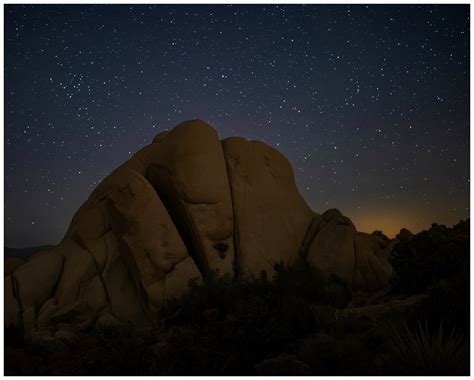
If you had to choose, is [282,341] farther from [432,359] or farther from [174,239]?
[174,239]

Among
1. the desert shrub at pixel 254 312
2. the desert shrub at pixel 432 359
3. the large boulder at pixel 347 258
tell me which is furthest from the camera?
the large boulder at pixel 347 258

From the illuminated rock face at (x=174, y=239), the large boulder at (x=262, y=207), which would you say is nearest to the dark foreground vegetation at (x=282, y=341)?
the illuminated rock face at (x=174, y=239)

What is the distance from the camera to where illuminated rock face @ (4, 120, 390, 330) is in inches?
637

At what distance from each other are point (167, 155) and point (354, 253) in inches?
358

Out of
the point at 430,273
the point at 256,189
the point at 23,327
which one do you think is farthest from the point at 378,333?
the point at 23,327

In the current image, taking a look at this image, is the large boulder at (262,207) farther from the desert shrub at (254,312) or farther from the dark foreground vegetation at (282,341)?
the dark foreground vegetation at (282,341)

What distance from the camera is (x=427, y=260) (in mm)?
14688

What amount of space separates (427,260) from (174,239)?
9.18m

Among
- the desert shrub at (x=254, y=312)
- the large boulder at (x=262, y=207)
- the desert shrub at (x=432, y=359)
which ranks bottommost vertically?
the desert shrub at (x=254, y=312)

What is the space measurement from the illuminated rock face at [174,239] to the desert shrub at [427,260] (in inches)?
101

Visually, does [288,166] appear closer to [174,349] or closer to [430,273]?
[430,273]

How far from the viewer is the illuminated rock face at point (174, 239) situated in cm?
1617

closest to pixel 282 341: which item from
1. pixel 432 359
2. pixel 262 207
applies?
pixel 432 359

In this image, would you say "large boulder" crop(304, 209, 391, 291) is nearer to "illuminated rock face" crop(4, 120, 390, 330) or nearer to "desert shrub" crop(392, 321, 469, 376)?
"illuminated rock face" crop(4, 120, 390, 330)
